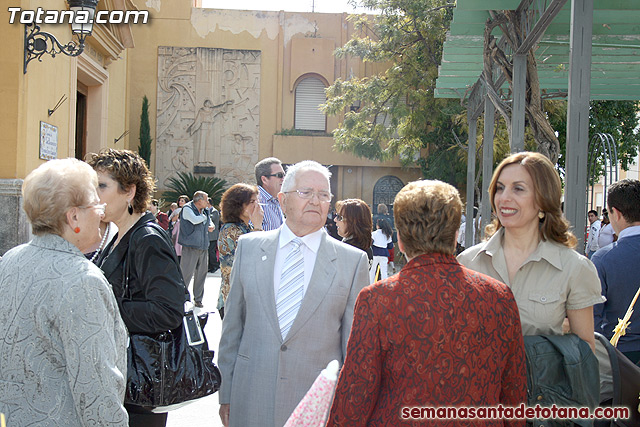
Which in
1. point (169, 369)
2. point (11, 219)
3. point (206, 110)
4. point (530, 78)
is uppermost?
point (206, 110)

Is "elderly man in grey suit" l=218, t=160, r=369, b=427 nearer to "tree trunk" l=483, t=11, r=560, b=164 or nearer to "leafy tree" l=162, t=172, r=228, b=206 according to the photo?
"tree trunk" l=483, t=11, r=560, b=164

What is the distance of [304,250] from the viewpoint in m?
3.44

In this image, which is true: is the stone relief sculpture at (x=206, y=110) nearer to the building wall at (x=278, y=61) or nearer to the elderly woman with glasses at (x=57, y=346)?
the building wall at (x=278, y=61)

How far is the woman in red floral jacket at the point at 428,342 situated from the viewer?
2.26 meters

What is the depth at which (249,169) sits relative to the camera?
27.4 metres

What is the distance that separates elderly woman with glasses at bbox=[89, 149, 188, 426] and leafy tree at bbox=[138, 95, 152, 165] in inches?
899

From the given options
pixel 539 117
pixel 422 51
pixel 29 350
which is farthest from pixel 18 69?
pixel 422 51

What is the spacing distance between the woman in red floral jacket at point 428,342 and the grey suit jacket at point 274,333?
0.86 m

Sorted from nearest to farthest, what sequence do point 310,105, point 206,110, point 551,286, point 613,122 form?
point 551,286, point 613,122, point 206,110, point 310,105

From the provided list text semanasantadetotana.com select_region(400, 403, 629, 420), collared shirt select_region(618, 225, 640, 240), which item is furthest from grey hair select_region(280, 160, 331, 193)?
collared shirt select_region(618, 225, 640, 240)

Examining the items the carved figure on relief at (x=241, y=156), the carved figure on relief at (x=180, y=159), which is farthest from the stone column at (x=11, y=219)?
the carved figure on relief at (x=241, y=156)

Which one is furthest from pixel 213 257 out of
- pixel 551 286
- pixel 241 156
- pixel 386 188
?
pixel 551 286

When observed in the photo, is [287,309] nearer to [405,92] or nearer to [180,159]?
[405,92]

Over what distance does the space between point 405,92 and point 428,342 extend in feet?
63.5
